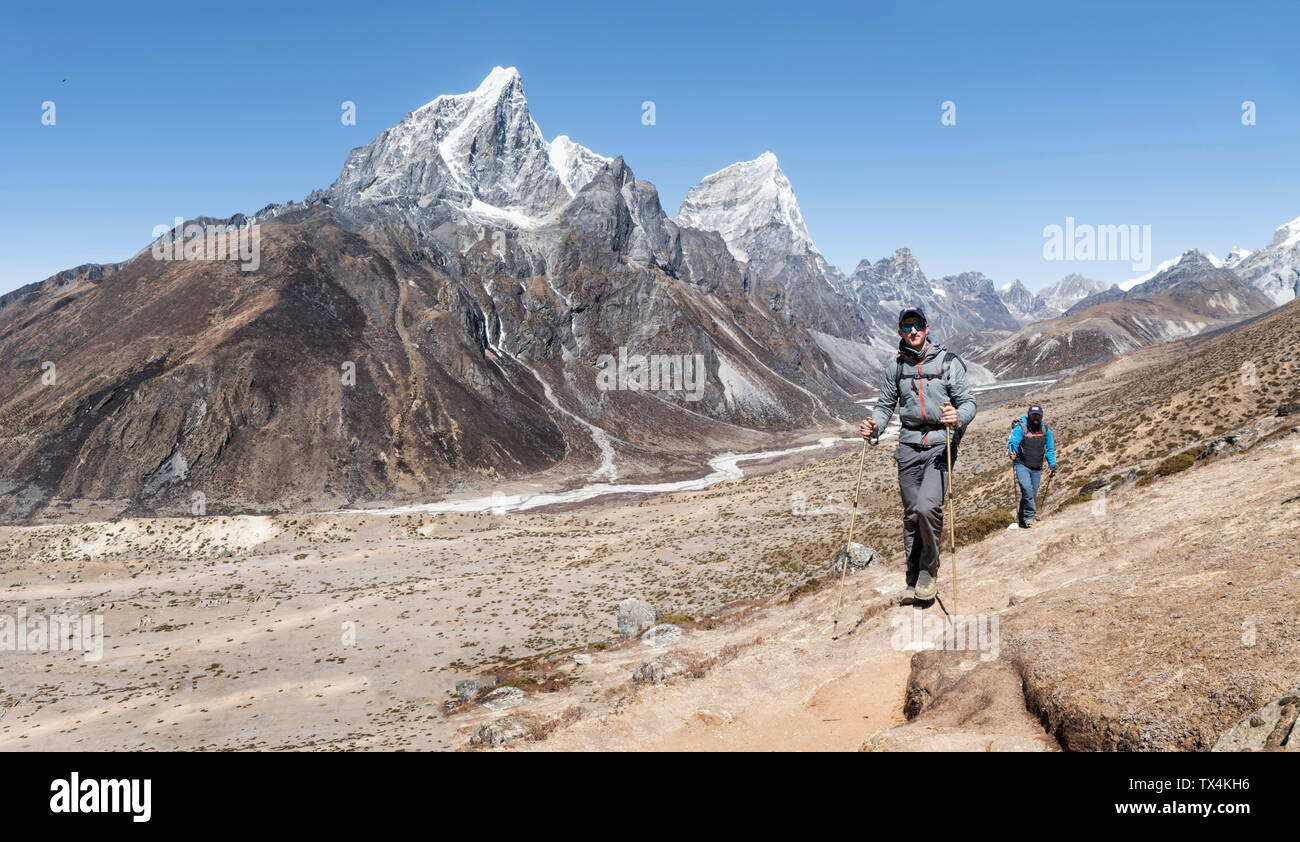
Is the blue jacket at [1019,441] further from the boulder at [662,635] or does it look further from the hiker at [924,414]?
the boulder at [662,635]

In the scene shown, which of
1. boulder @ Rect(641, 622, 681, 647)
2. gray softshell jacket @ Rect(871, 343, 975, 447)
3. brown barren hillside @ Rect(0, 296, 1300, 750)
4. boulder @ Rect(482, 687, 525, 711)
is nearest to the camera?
brown barren hillside @ Rect(0, 296, 1300, 750)

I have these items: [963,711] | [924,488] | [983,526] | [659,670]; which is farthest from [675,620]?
[963,711]

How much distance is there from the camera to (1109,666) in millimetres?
6297

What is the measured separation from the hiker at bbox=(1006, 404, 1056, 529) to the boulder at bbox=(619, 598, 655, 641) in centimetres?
1631

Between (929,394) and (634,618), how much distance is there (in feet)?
71.2

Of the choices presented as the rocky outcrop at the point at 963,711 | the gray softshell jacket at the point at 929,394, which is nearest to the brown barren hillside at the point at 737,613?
the rocky outcrop at the point at 963,711

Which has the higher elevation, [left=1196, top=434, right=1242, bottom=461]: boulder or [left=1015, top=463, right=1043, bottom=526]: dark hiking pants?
[left=1196, top=434, right=1242, bottom=461]: boulder

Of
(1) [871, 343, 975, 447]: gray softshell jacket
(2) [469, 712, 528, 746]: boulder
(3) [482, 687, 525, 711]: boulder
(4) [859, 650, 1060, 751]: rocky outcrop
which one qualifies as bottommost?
(3) [482, 687, 525, 711]: boulder

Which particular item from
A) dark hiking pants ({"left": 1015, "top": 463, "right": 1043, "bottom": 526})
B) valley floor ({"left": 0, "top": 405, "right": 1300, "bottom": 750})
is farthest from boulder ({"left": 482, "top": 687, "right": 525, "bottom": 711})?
dark hiking pants ({"left": 1015, "top": 463, "right": 1043, "bottom": 526})

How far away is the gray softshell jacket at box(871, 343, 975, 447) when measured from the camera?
978 centimetres

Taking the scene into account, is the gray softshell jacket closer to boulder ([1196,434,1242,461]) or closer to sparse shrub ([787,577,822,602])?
boulder ([1196,434,1242,461])

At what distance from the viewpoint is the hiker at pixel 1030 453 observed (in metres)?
16.2

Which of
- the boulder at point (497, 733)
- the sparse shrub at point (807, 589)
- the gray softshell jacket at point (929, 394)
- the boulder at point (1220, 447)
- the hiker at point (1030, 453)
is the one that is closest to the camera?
the gray softshell jacket at point (929, 394)
